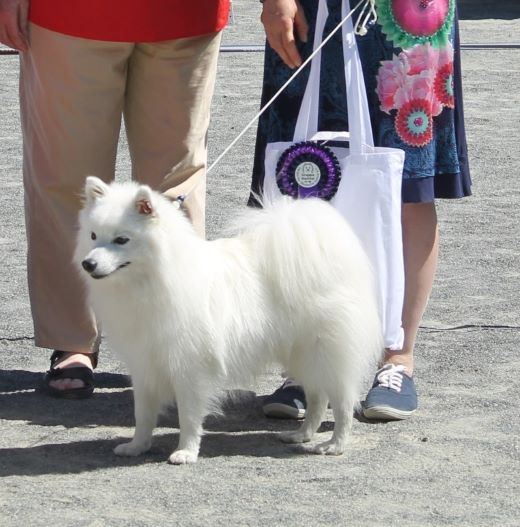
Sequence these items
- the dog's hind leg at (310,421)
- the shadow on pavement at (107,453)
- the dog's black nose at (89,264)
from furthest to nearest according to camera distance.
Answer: the dog's hind leg at (310,421)
the shadow on pavement at (107,453)
the dog's black nose at (89,264)

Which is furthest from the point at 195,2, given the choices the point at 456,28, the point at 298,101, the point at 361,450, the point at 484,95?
the point at 484,95

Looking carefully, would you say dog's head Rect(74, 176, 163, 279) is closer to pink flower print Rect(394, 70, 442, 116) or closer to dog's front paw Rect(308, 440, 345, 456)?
dog's front paw Rect(308, 440, 345, 456)

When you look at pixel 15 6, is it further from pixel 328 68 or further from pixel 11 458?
pixel 11 458

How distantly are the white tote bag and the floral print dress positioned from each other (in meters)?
0.07

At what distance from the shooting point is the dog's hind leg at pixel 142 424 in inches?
147

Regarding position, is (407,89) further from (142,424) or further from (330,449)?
(142,424)

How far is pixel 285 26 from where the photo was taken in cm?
390

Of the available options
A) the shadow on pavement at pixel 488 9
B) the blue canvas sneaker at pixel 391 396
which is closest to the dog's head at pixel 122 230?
the blue canvas sneaker at pixel 391 396

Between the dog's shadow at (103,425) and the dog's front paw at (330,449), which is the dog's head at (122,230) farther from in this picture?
the dog's front paw at (330,449)

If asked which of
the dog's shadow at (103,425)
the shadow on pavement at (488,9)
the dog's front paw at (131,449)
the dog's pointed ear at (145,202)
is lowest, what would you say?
the dog's shadow at (103,425)

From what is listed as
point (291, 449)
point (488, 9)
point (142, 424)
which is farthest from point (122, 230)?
point (488, 9)

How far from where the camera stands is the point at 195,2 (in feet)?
13.5

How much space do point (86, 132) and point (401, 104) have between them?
108 centimetres

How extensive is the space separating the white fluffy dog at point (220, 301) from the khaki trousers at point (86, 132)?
0.63m
